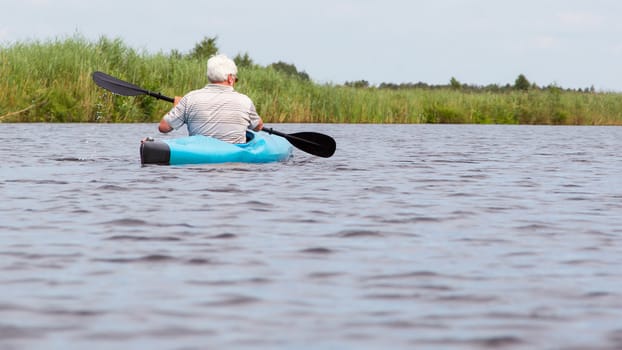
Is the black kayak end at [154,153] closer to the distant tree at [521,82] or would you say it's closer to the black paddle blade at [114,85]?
Answer: the black paddle blade at [114,85]

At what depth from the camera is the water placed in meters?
3.82

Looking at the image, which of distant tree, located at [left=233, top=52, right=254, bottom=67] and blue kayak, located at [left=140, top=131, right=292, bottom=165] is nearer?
blue kayak, located at [left=140, top=131, right=292, bottom=165]

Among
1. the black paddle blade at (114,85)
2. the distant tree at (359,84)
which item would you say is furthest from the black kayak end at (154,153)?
the distant tree at (359,84)

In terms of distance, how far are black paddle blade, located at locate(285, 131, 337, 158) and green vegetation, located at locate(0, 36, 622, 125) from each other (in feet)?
31.4

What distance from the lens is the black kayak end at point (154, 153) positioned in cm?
1093

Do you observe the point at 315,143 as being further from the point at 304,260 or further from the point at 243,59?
the point at 243,59

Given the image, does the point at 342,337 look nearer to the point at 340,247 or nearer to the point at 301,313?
the point at 301,313

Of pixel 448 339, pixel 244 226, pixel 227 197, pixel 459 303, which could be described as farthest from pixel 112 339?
pixel 227 197

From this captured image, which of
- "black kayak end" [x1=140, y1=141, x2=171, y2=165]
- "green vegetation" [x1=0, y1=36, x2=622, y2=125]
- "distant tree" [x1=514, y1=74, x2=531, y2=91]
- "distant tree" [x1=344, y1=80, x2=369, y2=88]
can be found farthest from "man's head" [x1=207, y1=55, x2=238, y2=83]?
→ "distant tree" [x1=514, y1=74, x2=531, y2=91]

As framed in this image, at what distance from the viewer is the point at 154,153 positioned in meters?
11.0

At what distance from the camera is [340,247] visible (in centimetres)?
580

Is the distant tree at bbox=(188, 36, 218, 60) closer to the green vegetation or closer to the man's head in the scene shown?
the green vegetation

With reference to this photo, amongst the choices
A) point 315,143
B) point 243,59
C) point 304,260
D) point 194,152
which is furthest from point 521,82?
point 304,260

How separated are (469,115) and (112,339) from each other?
28.7m
